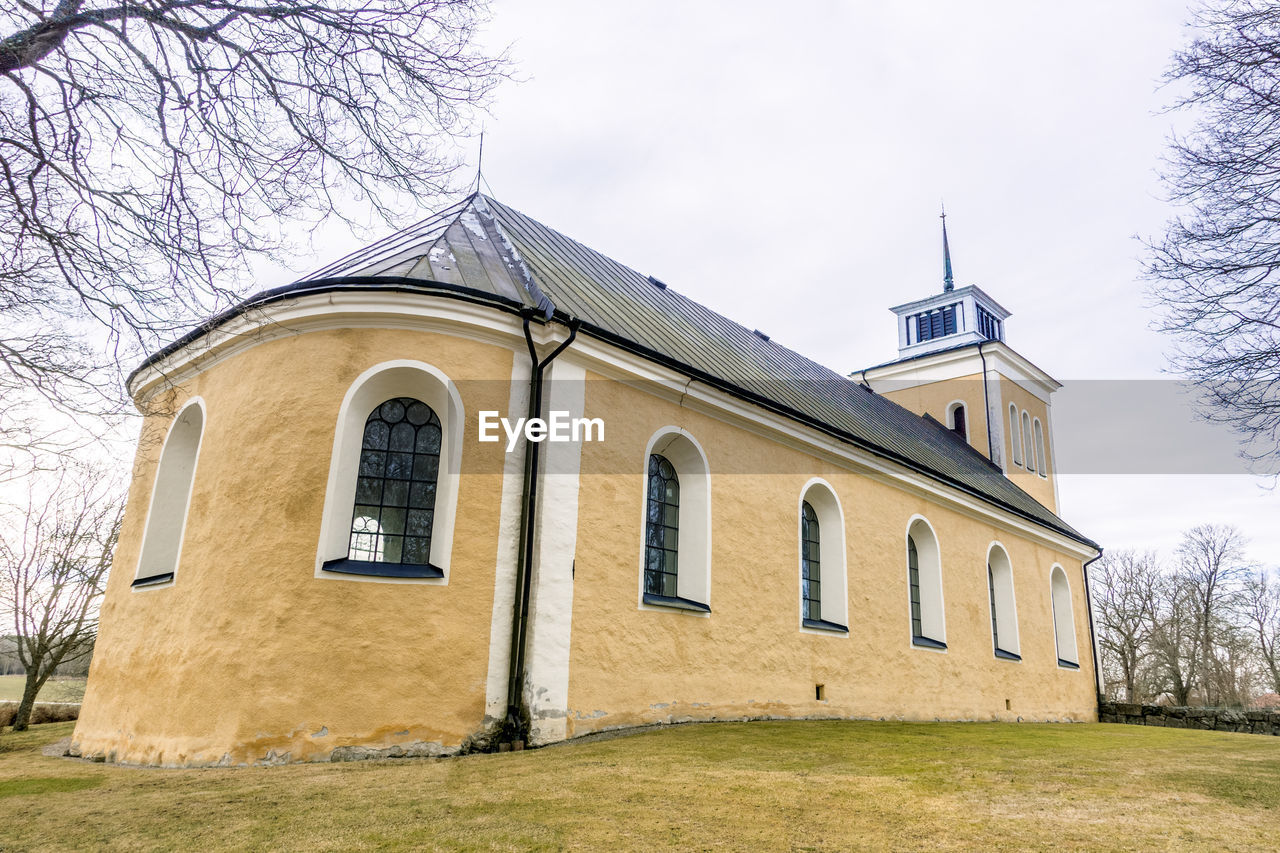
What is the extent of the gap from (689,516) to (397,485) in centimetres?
396

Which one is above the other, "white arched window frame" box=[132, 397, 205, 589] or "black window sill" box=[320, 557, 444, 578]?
"white arched window frame" box=[132, 397, 205, 589]

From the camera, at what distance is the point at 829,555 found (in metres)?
13.3

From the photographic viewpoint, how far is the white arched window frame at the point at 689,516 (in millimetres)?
10359

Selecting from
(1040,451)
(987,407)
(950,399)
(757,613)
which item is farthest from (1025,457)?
(757,613)

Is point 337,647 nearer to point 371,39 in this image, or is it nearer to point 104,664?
point 104,664

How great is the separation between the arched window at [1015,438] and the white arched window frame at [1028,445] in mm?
353

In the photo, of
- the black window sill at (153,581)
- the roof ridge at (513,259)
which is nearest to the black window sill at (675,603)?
the roof ridge at (513,259)

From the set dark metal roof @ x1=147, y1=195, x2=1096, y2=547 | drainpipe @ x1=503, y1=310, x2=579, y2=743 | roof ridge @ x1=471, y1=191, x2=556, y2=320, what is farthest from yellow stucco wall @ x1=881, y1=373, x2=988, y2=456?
drainpipe @ x1=503, y1=310, x2=579, y2=743

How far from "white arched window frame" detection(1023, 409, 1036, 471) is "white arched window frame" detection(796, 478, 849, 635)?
14.6 metres

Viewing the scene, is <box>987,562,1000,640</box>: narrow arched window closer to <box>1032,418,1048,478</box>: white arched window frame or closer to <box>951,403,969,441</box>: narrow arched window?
<box>951,403,969,441</box>: narrow arched window

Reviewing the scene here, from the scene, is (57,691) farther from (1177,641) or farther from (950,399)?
(1177,641)

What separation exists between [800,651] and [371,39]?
9375mm

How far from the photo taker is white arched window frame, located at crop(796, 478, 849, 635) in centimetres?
1277

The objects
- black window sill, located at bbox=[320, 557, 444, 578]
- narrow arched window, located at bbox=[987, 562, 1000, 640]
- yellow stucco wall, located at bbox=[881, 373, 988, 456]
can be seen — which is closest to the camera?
black window sill, located at bbox=[320, 557, 444, 578]
